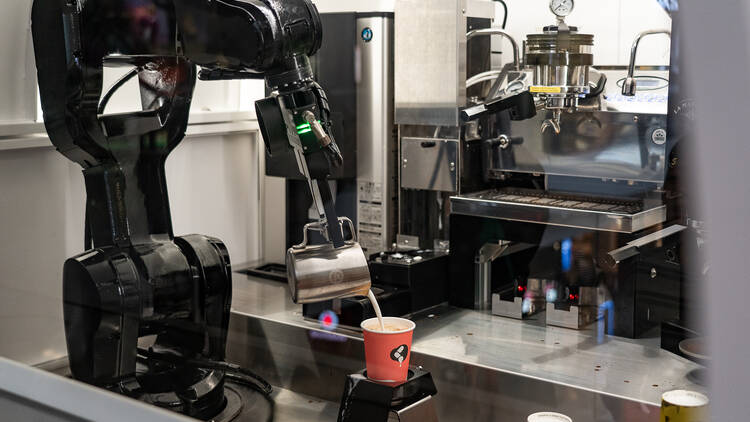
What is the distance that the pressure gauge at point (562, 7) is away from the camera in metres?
1.63

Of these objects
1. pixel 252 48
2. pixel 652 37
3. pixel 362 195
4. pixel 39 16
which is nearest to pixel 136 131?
pixel 39 16

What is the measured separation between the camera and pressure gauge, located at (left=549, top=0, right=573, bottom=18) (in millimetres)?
1626

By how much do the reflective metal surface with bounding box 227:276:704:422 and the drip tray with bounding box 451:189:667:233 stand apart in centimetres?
18

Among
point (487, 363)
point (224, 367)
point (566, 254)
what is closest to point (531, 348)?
point (487, 363)

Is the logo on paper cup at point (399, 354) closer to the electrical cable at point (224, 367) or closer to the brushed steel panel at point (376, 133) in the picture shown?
the electrical cable at point (224, 367)

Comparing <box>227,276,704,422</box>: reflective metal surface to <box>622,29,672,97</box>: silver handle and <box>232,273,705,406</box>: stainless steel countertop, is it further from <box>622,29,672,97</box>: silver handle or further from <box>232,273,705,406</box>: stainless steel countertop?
<box>622,29,672,97</box>: silver handle

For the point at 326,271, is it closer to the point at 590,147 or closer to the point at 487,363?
the point at 487,363

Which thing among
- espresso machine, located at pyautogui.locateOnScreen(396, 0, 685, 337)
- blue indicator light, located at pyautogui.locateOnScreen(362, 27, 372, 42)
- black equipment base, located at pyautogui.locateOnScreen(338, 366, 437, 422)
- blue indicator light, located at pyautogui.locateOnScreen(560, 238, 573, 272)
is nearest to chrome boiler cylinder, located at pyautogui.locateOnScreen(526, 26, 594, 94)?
espresso machine, located at pyautogui.locateOnScreen(396, 0, 685, 337)

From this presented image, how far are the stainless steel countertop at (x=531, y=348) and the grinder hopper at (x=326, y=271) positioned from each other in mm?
231

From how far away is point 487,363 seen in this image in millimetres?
1350

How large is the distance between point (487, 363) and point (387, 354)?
292 mm

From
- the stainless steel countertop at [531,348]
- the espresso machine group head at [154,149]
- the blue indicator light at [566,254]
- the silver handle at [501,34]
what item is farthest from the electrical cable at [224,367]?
the silver handle at [501,34]

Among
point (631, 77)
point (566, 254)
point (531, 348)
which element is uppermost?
point (631, 77)

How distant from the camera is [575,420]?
1.27 meters
